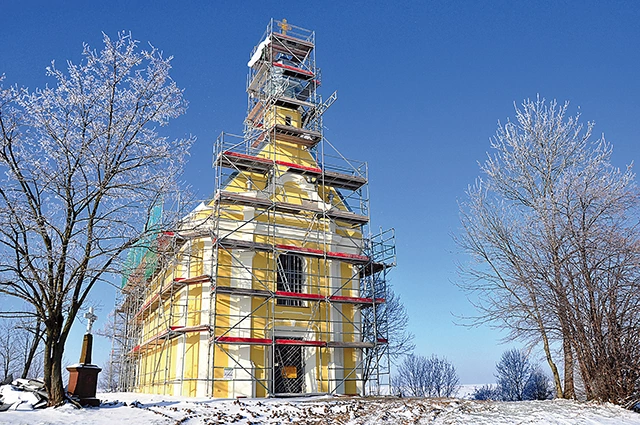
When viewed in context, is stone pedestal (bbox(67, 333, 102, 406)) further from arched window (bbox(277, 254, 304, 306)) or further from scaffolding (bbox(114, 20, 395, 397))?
arched window (bbox(277, 254, 304, 306))

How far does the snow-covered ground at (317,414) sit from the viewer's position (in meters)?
11.5

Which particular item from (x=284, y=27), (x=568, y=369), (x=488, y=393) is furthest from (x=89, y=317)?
(x=488, y=393)

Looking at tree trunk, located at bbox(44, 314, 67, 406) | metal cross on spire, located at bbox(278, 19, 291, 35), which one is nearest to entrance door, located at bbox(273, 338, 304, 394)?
tree trunk, located at bbox(44, 314, 67, 406)

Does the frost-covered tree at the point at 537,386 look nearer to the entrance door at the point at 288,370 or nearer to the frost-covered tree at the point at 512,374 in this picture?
the frost-covered tree at the point at 512,374

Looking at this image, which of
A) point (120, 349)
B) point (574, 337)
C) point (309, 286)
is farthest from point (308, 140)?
point (120, 349)

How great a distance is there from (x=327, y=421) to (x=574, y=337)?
24.7 ft

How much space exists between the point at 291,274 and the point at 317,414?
9.84 m

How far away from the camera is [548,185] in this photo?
18953 mm

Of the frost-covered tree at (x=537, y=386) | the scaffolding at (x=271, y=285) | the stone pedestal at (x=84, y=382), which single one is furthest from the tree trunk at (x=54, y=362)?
the frost-covered tree at (x=537, y=386)

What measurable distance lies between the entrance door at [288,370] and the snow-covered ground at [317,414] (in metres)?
6.33

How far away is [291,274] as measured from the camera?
22.6 meters

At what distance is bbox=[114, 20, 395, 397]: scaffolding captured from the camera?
20125 millimetres

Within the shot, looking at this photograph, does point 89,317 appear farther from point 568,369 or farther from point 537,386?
point 537,386

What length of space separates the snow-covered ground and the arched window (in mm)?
7481
